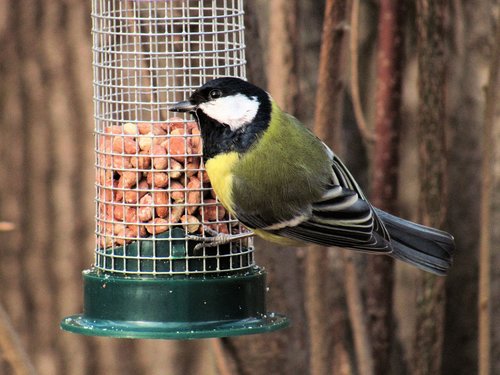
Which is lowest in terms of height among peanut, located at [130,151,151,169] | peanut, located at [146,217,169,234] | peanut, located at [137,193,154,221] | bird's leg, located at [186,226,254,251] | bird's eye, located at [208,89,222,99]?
bird's leg, located at [186,226,254,251]

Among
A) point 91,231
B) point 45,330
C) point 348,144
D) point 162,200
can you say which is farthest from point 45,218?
point 162,200

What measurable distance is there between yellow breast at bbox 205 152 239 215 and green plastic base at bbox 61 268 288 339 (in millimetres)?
325

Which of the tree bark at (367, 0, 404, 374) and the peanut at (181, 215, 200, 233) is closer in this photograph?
the peanut at (181, 215, 200, 233)

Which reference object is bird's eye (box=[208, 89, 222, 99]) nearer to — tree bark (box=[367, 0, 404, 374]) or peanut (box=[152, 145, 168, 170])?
peanut (box=[152, 145, 168, 170])

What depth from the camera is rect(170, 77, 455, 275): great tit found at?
12.7 ft

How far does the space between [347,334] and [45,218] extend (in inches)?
82.4

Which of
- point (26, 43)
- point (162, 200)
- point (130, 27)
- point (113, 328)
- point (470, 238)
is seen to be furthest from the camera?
point (26, 43)

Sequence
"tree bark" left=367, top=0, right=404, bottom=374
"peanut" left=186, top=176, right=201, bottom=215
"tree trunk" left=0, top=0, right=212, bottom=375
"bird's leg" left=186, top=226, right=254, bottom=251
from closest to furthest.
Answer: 1. "bird's leg" left=186, top=226, right=254, bottom=251
2. "peanut" left=186, top=176, right=201, bottom=215
3. "tree bark" left=367, top=0, right=404, bottom=374
4. "tree trunk" left=0, top=0, right=212, bottom=375

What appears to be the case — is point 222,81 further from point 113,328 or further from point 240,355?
point 240,355

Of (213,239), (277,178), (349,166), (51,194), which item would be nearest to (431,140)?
(277,178)

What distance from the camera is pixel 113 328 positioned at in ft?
12.4

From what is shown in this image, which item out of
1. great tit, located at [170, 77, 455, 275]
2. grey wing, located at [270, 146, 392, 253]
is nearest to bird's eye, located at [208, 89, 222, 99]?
great tit, located at [170, 77, 455, 275]

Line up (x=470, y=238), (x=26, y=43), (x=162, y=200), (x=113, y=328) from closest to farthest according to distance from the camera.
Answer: (x=113, y=328)
(x=162, y=200)
(x=470, y=238)
(x=26, y=43)

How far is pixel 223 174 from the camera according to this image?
152 inches
